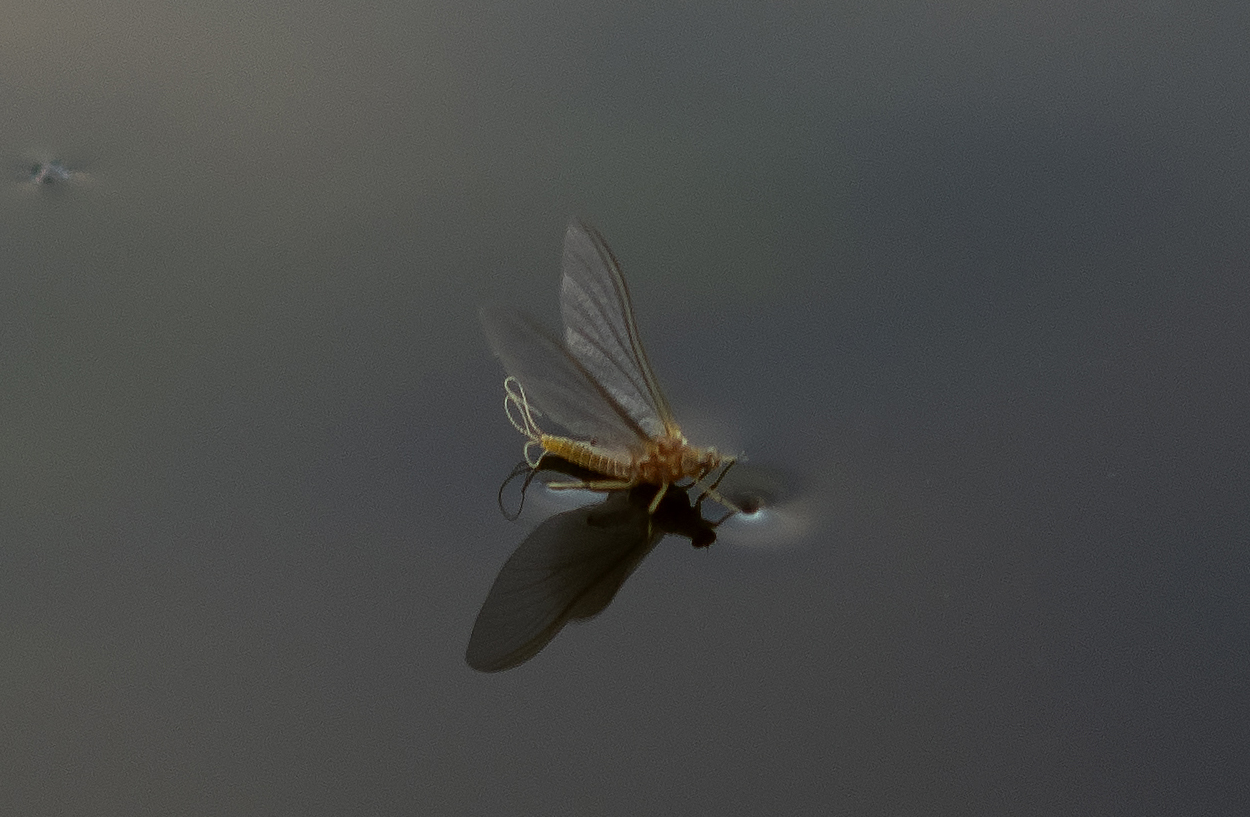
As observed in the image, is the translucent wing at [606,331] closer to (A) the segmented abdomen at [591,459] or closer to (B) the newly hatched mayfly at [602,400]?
(B) the newly hatched mayfly at [602,400]

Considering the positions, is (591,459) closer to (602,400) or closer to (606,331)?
(602,400)

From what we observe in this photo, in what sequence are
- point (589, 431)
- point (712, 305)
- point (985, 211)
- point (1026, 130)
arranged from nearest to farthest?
point (589, 431) < point (712, 305) < point (985, 211) < point (1026, 130)

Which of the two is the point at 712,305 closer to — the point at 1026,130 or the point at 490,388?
the point at 490,388

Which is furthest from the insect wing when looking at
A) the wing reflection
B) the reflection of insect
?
the reflection of insect

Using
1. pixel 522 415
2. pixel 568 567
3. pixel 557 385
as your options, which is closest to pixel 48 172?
pixel 522 415

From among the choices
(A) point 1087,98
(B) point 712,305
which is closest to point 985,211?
(A) point 1087,98

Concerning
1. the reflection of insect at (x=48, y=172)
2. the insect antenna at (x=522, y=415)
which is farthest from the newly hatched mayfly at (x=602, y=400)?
the reflection of insect at (x=48, y=172)

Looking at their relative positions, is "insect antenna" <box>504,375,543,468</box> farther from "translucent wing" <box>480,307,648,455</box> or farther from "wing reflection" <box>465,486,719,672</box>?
"wing reflection" <box>465,486,719,672</box>
